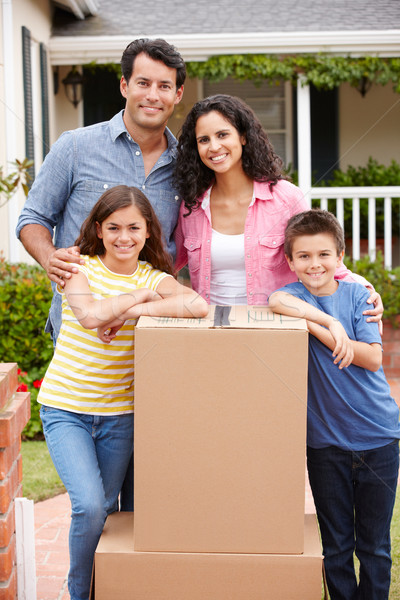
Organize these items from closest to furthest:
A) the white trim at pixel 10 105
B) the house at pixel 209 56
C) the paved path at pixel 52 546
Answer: the paved path at pixel 52 546, the white trim at pixel 10 105, the house at pixel 209 56

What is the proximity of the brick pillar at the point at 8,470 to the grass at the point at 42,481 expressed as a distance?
159 cm

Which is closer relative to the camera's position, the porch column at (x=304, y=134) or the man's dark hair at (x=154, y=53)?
the man's dark hair at (x=154, y=53)

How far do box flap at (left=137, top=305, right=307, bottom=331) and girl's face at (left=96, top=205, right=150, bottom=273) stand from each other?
309 millimetres

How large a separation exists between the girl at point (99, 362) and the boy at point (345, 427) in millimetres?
386

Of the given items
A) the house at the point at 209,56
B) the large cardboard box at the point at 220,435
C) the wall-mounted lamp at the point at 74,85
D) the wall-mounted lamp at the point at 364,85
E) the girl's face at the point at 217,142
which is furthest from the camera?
the wall-mounted lamp at the point at 364,85

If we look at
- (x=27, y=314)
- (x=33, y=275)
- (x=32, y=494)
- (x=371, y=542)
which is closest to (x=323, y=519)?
(x=371, y=542)

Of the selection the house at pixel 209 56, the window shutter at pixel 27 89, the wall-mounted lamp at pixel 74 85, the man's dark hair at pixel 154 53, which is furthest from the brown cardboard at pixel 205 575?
the wall-mounted lamp at pixel 74 85

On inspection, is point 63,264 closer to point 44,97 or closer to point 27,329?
point 27,329

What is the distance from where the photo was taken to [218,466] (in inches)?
71.0

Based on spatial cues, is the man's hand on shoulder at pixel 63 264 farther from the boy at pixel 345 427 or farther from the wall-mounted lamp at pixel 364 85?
the wall-mounted lamp at pixel 364 85

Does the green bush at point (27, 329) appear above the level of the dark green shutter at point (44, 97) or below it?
below

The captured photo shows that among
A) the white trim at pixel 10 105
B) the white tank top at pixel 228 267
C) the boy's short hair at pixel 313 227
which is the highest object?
the white trim at pixel 10 105

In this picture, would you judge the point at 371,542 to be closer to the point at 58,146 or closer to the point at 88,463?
the point at 88,463

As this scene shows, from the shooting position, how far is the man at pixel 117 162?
2406 millimetres
